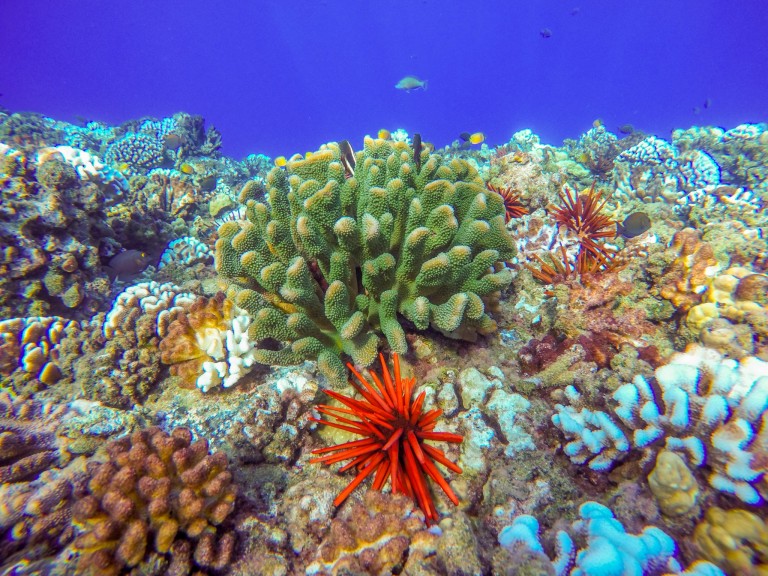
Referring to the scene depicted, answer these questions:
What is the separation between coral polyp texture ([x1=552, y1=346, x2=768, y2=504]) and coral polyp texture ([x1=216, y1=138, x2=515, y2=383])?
1.10m

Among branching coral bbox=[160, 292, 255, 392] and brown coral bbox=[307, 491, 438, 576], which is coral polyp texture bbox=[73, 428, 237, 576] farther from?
branching coral bbox=[160, 292, 255, 392]

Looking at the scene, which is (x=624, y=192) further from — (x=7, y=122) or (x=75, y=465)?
(x=7, y=122)

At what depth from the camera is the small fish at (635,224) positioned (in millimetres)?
4824

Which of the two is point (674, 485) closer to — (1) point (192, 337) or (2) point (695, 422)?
(2) point (695, 422)

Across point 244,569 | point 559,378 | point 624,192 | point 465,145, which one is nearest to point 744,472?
point 559,378

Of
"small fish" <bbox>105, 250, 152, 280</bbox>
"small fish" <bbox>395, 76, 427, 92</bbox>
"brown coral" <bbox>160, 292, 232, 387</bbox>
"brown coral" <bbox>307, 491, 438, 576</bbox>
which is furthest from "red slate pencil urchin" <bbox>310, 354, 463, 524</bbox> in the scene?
"small fish" <bbox>395, 76, 427, 92</bbox>

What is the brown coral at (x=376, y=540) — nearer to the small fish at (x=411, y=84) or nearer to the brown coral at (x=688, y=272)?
the brown coral at (x=688, y=272)

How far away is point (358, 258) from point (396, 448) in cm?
157

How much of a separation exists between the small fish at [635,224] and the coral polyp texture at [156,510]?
5.65 m

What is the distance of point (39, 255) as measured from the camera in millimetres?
4398

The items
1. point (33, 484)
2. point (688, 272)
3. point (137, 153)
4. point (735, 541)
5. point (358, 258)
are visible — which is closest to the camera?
point (735, 541)

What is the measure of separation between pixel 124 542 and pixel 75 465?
1.15 m

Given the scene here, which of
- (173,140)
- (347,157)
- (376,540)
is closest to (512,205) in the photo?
(347,157)

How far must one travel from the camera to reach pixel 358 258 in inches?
120
